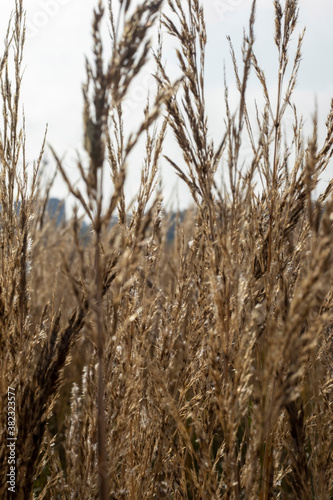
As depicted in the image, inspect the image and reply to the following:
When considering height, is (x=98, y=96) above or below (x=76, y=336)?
above

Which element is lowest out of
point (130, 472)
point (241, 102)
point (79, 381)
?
point (79, 381)

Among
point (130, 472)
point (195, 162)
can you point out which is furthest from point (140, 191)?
point (130, 472)

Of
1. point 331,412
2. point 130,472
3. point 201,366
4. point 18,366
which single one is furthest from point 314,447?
point 18,366

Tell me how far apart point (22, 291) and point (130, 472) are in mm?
674

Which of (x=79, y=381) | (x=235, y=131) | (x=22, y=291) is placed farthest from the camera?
(x=79, y=381)

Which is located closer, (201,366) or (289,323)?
(289,323)

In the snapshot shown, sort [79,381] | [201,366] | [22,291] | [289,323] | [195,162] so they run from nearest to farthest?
[289,323], [195,162], [22,291], [201,366], [79,381]

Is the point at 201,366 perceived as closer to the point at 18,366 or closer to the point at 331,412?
the point at 331,412

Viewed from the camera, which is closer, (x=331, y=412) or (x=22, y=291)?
(x=22, y=291)

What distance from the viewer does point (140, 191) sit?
1.84 metres

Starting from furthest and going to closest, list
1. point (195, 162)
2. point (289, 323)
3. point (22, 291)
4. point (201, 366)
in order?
point (201, 366)
point (22, 291)
point (195, 162)
point (289, 323)

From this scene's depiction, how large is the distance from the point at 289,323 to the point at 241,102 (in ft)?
2.36

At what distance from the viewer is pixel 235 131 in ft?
→ 4.45

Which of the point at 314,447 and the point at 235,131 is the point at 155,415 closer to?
the point at 314,447
